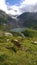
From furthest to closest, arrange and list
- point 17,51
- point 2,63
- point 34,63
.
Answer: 1. point 17,51
2. point 34,63
3. point 2,63

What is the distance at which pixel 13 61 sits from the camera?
23344 millimetres

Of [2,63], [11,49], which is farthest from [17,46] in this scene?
[2,63]

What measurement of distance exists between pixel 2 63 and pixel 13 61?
1.76 m

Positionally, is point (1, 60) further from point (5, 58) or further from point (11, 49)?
point (11, 49)

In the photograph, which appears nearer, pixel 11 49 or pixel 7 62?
pixel 7 62

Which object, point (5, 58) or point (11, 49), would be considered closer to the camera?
point (5, 58)

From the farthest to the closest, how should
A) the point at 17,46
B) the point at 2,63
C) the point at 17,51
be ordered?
the point at 17,46 < the point at 17,51 < the point at 2,63

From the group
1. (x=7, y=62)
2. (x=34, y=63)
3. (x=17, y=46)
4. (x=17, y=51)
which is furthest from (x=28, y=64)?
(x=17, y=46)

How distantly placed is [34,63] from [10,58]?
3.06 meters

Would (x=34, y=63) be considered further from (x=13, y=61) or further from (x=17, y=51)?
(x=17, y=51)

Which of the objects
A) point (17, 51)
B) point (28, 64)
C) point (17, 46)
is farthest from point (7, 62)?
point (17, 46)

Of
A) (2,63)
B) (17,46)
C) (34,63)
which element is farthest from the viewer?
(17,46)

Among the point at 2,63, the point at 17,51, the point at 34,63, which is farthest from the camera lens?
the point at 17,51

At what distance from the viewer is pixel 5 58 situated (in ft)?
78.3
